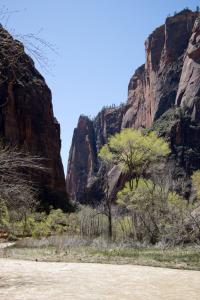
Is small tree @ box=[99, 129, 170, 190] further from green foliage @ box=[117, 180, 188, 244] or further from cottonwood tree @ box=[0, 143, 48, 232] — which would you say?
cottonwood tree @ box=[0, 143, 48, 232]

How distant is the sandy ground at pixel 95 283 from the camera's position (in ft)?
29.6

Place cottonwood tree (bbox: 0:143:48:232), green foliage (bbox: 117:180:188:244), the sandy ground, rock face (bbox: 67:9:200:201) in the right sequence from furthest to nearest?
1. rock face (bbox: 67:9:200:201)
2. green foliage (bbox: 117:180:188:244)
3. cottonwood tree (bbox: 0:143:48:232)
4. the sandy ground

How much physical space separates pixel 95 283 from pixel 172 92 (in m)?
103

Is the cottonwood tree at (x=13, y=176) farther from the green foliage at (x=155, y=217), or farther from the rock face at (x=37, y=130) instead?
the rock face at (x=37, y=130)

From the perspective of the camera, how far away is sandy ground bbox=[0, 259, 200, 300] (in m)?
9.02

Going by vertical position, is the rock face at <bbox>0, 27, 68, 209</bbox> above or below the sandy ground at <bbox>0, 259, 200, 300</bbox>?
above

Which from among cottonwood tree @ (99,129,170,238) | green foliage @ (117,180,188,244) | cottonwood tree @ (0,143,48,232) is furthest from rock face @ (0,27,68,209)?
cottonwood tree @ (0,143,48,232)

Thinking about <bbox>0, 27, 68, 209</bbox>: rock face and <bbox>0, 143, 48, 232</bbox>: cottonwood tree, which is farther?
<bbox>0, 27, 68, 209</bbox>: rock face

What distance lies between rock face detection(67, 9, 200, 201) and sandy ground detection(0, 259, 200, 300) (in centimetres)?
7271

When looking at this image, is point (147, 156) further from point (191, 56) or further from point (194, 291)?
point (191, 56)

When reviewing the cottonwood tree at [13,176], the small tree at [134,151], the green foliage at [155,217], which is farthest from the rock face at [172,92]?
the cottonwood tree at [13,176]

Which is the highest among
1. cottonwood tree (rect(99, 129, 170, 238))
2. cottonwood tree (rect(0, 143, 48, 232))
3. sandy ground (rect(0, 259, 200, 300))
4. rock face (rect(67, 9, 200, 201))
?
rock face (rect(67, 9, 200, 201))

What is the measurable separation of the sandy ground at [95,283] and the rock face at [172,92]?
72.7 m

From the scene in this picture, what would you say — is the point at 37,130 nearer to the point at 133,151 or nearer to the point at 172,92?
the point at 133,151
